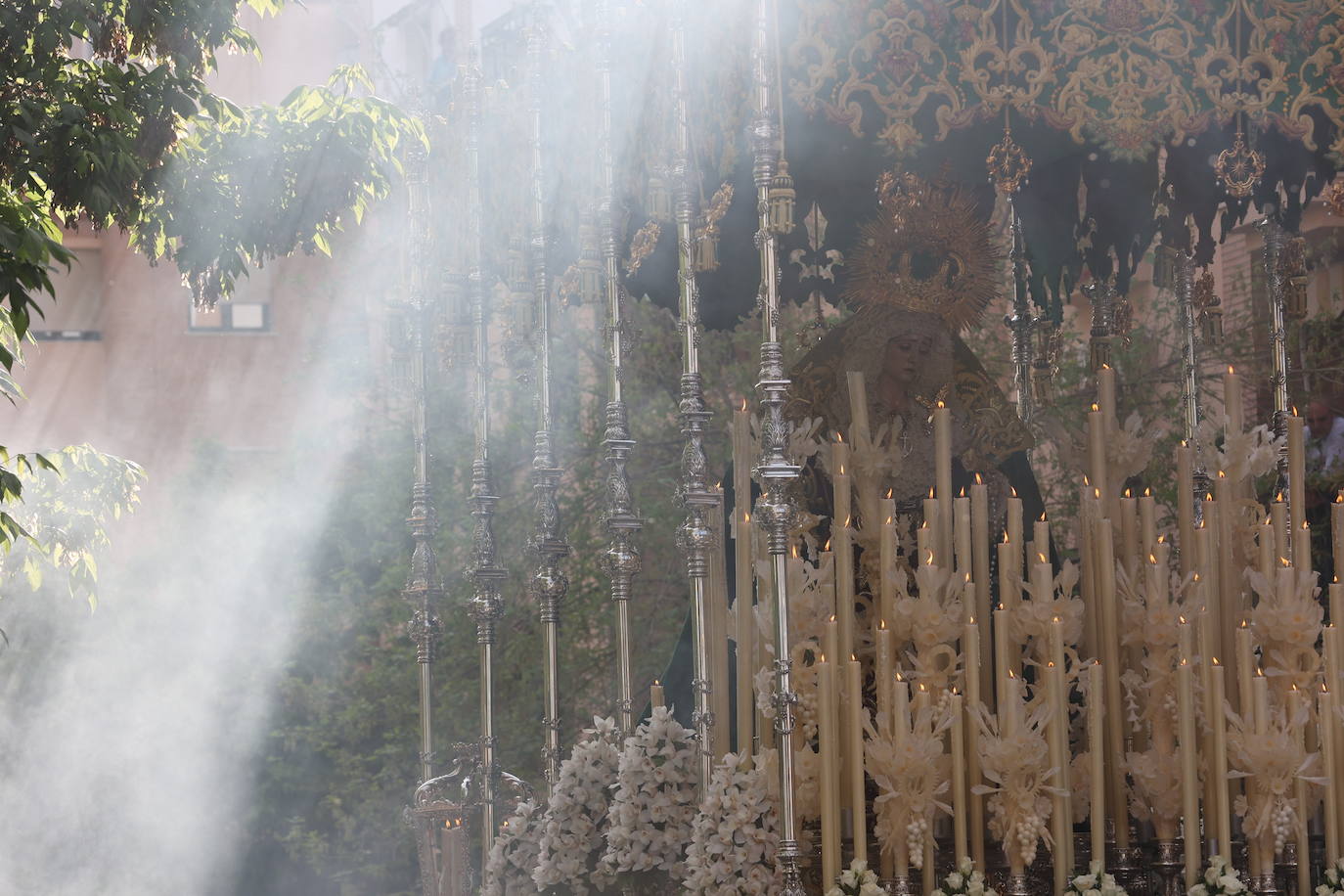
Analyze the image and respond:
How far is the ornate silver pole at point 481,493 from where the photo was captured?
7824mm

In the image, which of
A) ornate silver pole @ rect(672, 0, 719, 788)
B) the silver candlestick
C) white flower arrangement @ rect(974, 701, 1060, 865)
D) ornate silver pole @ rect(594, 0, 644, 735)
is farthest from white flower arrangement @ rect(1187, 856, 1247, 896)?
ornate silver pole @ rect(594, 0, 644, 735)

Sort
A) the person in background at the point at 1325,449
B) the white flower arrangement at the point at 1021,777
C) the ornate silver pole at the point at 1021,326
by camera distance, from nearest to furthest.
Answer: the white flower arrangement at the point at 1021,777 < the ornate silver pole at the point at 1021,326 < the person in background at the point at 1325,449

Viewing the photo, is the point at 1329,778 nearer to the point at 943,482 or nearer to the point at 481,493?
the point at 943,482

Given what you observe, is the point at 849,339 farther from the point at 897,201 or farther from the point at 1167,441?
the point at 1167,441

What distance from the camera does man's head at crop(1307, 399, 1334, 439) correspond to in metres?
16.6

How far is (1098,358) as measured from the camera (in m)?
9.05

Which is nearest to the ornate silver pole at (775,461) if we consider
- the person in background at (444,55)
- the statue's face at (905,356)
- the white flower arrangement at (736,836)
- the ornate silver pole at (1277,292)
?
the white flower arrangement at (736,836)

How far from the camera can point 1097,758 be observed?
6.12 m

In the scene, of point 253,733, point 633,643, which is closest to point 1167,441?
point 633,643

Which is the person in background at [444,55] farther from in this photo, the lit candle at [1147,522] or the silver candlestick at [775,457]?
the lit candle at [1147,522]

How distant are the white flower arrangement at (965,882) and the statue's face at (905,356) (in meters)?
3.07

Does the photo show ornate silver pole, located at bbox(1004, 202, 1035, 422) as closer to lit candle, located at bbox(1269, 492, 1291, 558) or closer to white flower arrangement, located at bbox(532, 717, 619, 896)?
lit candle, located at bbox(1269, 492, 1291, 558)

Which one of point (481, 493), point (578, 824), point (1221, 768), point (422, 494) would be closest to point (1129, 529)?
point (1221, 768)

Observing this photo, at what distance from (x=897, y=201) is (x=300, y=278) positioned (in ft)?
48.8
